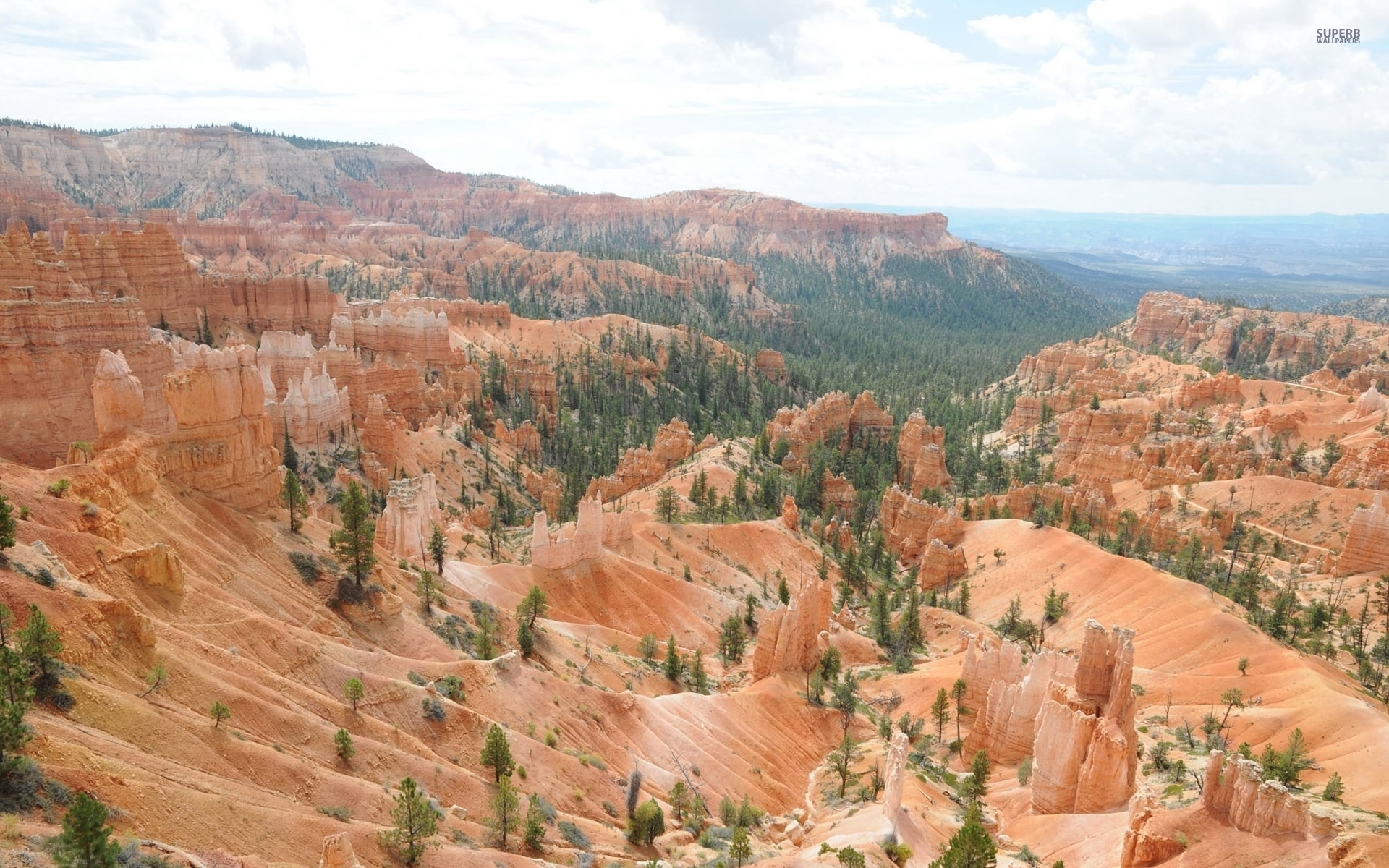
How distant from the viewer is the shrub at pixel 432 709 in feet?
90.3

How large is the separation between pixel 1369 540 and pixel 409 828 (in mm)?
72687

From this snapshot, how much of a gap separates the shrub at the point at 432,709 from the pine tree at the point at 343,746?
420 centimetres

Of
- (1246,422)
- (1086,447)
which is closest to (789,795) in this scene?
(1086,447)

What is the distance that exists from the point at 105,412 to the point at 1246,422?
110553mm

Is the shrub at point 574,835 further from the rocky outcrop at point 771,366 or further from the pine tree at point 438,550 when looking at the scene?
the rocky outcrop at point 771,366

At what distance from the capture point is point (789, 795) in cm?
3766

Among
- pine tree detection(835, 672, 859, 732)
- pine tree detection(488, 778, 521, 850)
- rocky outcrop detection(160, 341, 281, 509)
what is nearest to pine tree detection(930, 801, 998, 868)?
pine tree detection(488, 778, 521, 850)

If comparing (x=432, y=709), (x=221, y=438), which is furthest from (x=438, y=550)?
(x=432, y=709)

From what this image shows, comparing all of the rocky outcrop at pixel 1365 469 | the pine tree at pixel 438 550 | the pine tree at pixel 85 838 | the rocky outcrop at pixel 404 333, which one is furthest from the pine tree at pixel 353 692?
the rocky outcrop at pixel 1365 469

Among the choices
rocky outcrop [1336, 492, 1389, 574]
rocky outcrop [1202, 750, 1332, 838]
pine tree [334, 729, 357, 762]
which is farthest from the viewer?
rocky outcrop [1336, 492, 1389, 574]

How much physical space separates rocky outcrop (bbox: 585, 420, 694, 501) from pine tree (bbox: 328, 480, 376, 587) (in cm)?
4630

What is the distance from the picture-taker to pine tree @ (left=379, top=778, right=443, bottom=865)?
20.1 m

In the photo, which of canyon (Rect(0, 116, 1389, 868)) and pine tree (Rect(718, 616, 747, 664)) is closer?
canyon (Rect(0, 116, 1389, 868))

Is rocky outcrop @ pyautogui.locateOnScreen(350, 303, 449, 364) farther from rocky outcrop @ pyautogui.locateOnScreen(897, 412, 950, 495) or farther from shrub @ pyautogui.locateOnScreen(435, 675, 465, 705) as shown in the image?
shrub @ pyautogui.locateOnScreen(435, 675, 465, 705)
